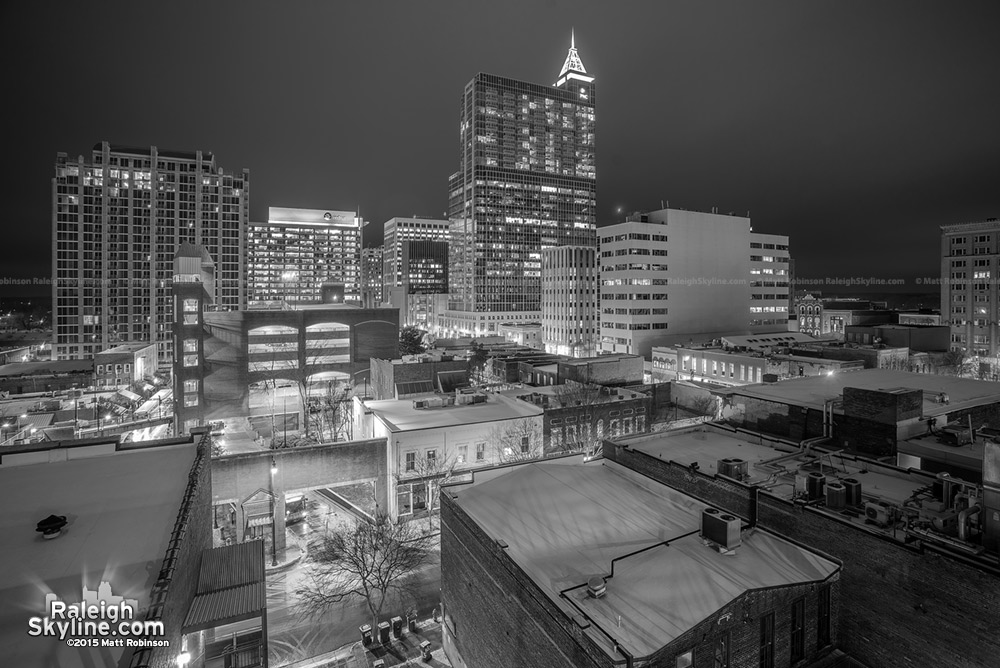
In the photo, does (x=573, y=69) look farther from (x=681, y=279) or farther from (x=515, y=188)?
(x=681, y=279)

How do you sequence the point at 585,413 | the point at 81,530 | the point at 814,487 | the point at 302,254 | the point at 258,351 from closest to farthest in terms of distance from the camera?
the point at 81,530, the point at 814,487, the point at 585,413, the point at 258,351, the point at 302,254

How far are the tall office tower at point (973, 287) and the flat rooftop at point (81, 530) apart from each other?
11540 centimetres

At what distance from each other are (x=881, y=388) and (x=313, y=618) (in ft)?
95.1

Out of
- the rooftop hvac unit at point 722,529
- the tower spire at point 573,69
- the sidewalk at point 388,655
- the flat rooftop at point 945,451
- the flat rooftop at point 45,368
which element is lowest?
the sidewalk at point 388,655

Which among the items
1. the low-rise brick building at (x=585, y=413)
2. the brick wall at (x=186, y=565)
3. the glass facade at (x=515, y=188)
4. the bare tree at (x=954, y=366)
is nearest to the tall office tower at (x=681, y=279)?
the bare tree at (x=954, y=366)

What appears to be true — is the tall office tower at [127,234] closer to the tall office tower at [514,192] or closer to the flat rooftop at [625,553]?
the tall office tower at [514,192]

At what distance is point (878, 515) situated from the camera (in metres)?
13.9

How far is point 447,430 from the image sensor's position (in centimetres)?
3222

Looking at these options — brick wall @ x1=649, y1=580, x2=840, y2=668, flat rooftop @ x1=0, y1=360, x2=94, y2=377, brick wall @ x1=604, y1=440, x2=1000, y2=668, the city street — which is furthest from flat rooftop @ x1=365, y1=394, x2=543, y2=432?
flat rooftop @ x1=0, y1=360, x2=94, y2=377

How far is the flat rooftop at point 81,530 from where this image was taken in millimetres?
9305

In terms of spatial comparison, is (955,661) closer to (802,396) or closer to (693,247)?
(802,396)

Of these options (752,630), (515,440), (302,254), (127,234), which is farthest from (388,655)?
(302,254)

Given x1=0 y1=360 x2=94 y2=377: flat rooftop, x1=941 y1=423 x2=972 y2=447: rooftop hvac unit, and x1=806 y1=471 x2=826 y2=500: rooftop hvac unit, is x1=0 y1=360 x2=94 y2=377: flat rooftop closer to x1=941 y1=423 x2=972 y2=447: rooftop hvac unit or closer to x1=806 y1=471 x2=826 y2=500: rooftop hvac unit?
x1=806 y1=471 x2=826 y2=500: rooftop hvac unit

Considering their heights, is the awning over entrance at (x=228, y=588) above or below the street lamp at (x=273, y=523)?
above
